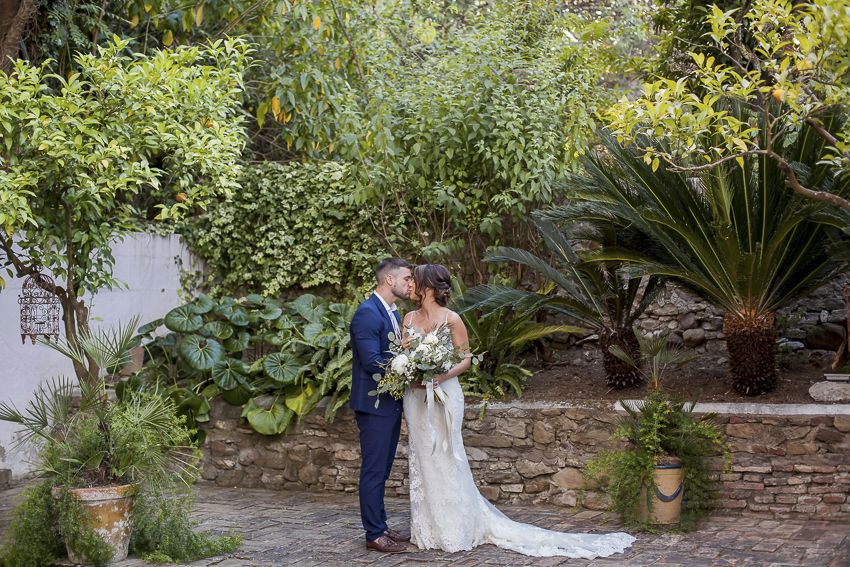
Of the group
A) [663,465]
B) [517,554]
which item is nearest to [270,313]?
[517,554]

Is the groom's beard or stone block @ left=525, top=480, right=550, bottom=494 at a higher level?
the groom's beard

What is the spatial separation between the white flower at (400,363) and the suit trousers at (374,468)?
0.40m

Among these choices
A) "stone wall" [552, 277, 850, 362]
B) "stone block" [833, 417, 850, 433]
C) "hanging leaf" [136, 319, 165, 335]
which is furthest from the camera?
"hanging leaf" [136, 319, 165, 335]

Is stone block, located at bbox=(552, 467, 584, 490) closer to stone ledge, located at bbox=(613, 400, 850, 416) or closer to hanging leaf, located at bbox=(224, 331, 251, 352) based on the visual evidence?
stone ledge, located at bbox=(613, 400, 850, 416)

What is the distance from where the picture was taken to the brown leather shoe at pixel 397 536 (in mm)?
4863

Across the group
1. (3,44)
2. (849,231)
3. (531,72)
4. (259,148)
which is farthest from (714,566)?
(259,148)

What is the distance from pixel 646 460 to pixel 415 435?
5.42ft

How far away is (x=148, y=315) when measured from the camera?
8.71m

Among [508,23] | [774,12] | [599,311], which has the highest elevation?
[508,23]

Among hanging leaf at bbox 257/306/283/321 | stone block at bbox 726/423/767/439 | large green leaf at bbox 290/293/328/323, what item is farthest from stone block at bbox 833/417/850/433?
hanging leaf at bbox 257/306/283/321

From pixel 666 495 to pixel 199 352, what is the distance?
4.84 metres

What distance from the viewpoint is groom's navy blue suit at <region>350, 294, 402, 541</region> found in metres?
4.79

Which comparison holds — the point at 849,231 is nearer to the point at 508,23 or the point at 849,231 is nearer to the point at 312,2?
the point at 508,23

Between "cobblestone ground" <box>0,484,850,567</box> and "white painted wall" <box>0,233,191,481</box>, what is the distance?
5.00ft
